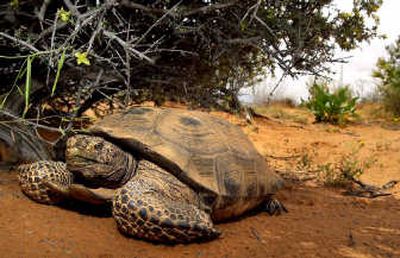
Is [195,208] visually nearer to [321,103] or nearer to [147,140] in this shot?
[147,140]

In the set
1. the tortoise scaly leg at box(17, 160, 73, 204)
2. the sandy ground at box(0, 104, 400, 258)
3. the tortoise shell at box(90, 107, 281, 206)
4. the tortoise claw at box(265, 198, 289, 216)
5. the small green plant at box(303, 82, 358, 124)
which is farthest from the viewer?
the small green plant at box(303, 82, 358, 124)

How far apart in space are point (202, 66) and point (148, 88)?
2.02ft

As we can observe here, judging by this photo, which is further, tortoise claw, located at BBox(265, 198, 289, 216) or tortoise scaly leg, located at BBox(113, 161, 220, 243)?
tortoise claw, located at BBox(265, 198, 289, 216)

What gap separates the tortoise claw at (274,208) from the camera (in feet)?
12.1

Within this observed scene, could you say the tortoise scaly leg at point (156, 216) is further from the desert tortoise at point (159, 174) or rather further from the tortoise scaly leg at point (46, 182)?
the tortoise scaly leg at point (46, 182)

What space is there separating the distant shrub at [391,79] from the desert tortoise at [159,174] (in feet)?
30.8

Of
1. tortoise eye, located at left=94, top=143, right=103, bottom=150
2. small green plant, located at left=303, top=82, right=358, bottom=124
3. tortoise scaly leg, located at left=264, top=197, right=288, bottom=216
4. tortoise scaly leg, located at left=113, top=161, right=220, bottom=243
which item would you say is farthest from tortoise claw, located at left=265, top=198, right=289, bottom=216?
small green plant, located at left=303, top=82, right=358, bottom=124

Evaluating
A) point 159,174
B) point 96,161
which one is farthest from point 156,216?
point 96,161

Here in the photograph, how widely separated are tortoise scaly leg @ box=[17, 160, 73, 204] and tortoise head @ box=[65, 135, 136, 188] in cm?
19

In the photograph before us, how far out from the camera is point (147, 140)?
3.09 m

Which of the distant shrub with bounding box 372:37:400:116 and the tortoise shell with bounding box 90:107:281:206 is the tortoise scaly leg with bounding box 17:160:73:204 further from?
the distant shrub with bounding box 372:37:400:116

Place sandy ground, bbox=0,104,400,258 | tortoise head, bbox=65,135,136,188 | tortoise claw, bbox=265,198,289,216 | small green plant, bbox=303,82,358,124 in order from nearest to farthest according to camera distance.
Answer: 1. sandy ground, bbox=0,104,400,258
2. tortoise head, bbox=65,135,136,188
3. tortoise claw, bbox=265,198,289,216
4. small green plant, bbox=303,82,358,124

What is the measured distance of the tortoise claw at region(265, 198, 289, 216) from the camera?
12.1 ft

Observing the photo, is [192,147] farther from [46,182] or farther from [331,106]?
[331,106]
